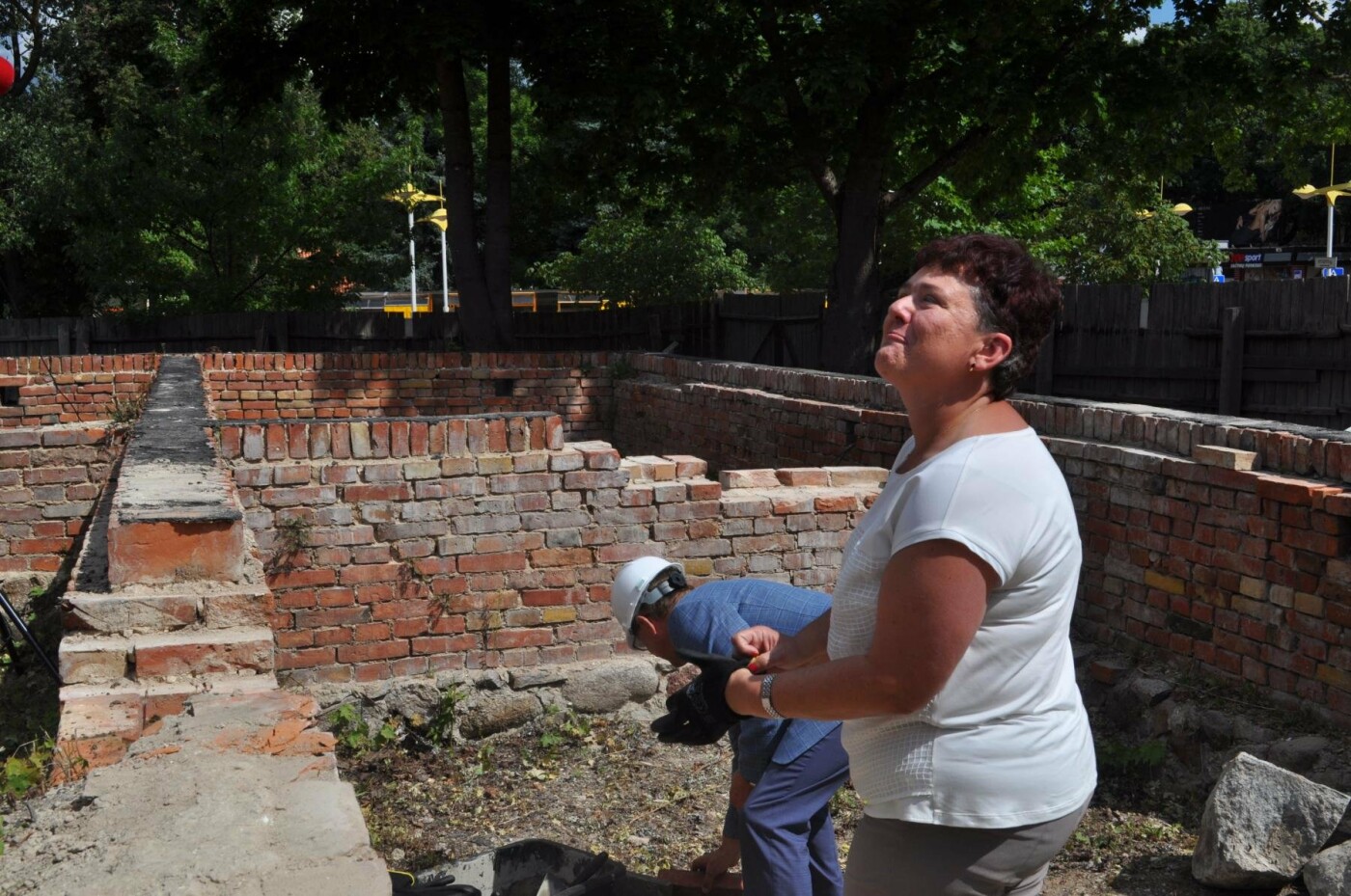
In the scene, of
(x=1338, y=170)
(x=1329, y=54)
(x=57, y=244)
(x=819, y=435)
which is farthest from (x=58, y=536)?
(x=1338, y=170)

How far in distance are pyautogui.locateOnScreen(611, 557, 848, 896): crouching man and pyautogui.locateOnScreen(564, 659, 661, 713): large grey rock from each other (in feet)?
7.21

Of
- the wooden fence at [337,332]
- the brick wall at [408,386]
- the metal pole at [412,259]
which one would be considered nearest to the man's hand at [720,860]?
the brick wall at [408,386]

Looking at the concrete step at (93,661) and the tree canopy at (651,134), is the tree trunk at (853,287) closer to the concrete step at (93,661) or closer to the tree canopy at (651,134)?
the tree canopy at (651,134)

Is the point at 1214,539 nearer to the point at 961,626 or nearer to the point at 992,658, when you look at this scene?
the point at 992,658

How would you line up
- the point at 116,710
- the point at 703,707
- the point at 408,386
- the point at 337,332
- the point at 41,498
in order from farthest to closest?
the point at 337,332 → the point at 408,386 → the point at 41,498 → the point at 116,710 → the point at 703,707

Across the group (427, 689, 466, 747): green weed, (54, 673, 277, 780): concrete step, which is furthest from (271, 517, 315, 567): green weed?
(54, 673, 277, 780): concrete step

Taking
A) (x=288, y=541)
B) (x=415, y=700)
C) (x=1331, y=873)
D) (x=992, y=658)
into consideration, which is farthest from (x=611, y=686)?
(x=992, y=658)

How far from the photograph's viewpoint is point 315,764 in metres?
2.73

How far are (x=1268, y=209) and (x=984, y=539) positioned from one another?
42.1 m

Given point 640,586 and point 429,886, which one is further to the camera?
point 429,886

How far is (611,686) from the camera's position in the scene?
5.82 m

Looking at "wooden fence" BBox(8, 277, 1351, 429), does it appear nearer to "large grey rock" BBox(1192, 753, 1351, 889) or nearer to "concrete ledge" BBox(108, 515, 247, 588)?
"large grey rock" BBox(1192, 753, 1351, 889)

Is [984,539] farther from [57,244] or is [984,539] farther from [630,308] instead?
[57,244]

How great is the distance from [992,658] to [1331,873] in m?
2.55
